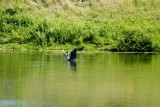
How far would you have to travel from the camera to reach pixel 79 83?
125 ft

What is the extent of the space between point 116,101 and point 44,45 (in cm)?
4364

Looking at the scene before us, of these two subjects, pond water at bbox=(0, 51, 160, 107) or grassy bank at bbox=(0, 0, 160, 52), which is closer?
pond water at bbox=(0, 51, 160, 107)

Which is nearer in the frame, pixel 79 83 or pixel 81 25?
pixel 79 83

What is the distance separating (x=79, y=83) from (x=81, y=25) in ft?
136

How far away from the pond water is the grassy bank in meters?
18.0

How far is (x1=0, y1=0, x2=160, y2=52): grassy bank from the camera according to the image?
74375 millimetres

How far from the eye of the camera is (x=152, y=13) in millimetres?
90312

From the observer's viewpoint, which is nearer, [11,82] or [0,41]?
[11,82]

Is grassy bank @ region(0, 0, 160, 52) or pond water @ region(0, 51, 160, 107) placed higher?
grassy bank @ region(0, 0, 160, 52)

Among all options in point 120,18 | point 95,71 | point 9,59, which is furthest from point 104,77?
point 120,18

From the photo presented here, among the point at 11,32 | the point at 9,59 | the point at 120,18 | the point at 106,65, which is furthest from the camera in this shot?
the point at 120,18

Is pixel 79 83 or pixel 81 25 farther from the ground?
pixel 81 25

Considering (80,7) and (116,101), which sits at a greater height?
(80,7)

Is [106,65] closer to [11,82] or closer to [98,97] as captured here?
[11,82]
